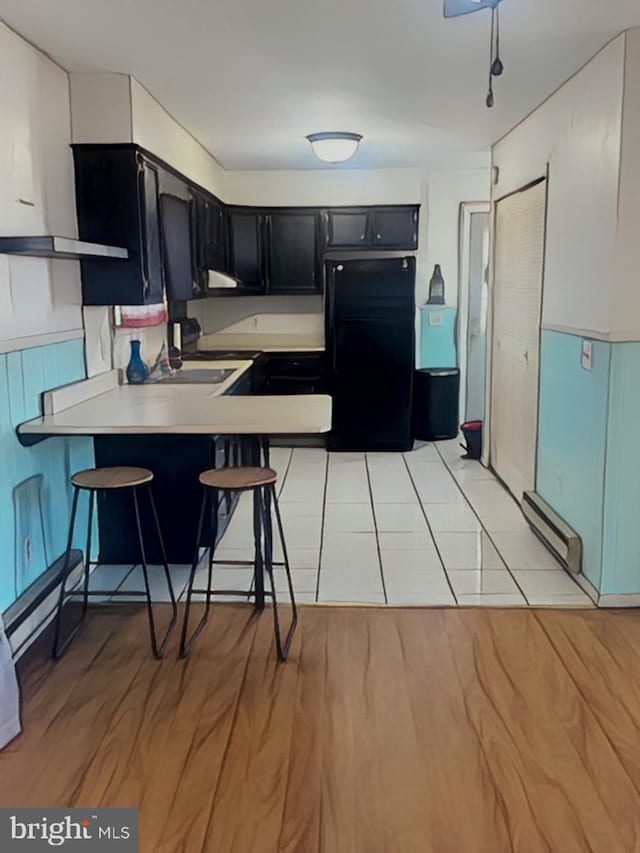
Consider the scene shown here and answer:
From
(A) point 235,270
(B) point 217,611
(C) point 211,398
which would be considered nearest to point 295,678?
(B) point 217,611

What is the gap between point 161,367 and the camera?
15.2ft

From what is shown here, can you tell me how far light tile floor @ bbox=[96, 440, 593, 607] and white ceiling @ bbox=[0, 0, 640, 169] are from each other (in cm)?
233

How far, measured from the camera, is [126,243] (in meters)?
3.52

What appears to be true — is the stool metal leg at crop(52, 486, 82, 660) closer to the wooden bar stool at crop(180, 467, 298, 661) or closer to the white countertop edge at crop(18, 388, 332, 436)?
the white countertop edge at crop(18, 388, 332, 436)

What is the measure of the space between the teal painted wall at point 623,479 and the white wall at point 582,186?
0.60 ft

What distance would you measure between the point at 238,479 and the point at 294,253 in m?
3.89

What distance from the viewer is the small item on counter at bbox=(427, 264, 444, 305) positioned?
6.57 metres

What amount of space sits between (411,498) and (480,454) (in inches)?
46.5

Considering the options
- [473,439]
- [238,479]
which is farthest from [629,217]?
[473,439]

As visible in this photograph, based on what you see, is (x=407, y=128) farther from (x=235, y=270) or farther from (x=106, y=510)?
Result: (x=106, y=510)

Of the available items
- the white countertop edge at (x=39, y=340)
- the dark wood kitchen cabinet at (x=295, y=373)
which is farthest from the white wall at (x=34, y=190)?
the dark wood kitchen cabinet at (x=295, y=373)

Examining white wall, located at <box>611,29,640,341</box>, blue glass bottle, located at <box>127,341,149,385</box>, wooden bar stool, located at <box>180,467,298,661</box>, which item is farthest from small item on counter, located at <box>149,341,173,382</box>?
white wall, located at <box>611,29,640,341</box>

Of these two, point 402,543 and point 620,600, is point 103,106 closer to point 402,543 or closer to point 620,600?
point 402,543

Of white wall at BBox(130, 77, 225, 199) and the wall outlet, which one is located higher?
white wall at BBox(130, 77, 225, 199)
